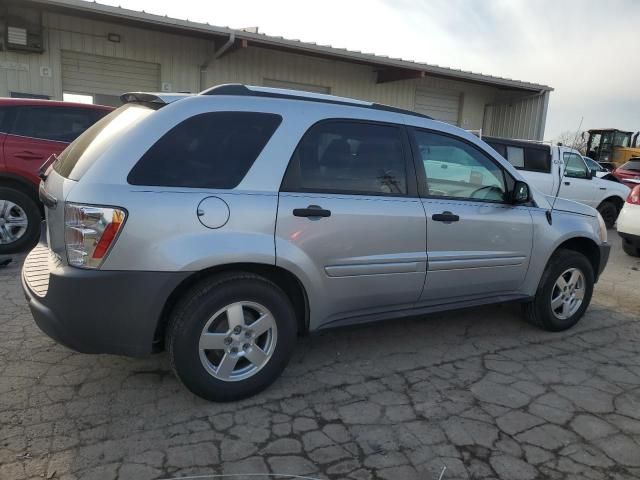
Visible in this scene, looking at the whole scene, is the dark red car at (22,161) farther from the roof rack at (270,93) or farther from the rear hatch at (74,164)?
the roof rack at (270,93)

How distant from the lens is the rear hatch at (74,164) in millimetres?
2742

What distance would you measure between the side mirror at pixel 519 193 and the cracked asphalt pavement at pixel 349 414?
3.86ft

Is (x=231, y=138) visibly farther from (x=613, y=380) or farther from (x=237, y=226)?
(x=613, y=380)

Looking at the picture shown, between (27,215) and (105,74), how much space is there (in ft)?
20.4

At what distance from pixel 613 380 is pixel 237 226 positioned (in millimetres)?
2843

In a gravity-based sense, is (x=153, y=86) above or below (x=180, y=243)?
above

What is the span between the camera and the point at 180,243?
267 cm

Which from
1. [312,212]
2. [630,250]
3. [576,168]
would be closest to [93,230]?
[312,212]

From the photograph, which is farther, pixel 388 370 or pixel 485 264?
pixel 485 264

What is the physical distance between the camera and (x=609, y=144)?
23.7m

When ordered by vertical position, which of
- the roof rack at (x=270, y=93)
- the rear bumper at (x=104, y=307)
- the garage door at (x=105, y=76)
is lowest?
the rear bumper at (x=104, y=307)

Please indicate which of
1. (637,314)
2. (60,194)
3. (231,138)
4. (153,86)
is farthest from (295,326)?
(153,86)

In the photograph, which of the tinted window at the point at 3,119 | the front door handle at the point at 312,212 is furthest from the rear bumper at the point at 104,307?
the tinted window at the point at 3,119

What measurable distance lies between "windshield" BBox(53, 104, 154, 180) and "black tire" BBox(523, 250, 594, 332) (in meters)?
3.40
